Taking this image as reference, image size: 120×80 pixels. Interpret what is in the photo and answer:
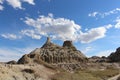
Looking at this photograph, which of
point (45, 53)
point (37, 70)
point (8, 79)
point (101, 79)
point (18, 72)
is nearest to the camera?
point (8, 79)

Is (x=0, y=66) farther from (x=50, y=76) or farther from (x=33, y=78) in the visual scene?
(x=50, y=76)

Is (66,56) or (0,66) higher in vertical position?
(66,56)

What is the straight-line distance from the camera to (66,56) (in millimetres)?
179375

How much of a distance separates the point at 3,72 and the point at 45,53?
128 m

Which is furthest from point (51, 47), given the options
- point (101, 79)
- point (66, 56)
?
point (101, 79)

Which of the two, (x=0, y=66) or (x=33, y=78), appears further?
(x=33, y=78)

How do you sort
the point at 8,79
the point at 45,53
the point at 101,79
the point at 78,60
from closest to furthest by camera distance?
the point at 8,79, the point at 101,79, the point at 45,53, the point at 78,60

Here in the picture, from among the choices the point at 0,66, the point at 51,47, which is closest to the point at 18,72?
the point at 0,66

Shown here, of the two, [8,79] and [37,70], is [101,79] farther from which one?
[8,79]

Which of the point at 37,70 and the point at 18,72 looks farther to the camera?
the point at 37,70

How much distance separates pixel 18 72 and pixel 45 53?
399ft

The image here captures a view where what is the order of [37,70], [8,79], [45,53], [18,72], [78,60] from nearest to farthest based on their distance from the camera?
[8,79], [18,72], [37,70], [45,53], [78,60]

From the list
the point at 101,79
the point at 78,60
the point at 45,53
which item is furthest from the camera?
the point at 78,60

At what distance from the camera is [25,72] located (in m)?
54.1
